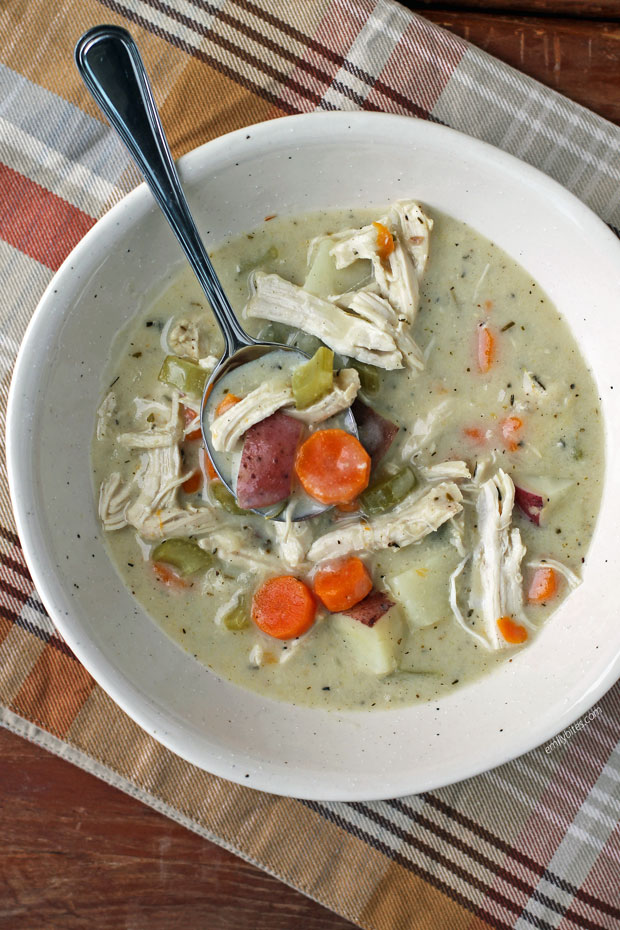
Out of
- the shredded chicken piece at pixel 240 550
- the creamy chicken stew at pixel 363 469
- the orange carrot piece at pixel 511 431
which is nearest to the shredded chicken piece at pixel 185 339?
the creamy chicken stew at pixel 363 469

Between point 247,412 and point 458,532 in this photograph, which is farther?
point 458,532

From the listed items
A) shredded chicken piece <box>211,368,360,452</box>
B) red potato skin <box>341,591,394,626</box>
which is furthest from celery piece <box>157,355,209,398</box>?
red potato skin <box>341,591,394,626</box>

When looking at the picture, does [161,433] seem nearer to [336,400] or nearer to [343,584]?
[336,400]

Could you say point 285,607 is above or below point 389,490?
below

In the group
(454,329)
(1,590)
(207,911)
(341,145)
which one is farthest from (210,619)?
(341,145)

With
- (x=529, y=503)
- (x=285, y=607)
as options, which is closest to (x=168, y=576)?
(x=285, y=607)

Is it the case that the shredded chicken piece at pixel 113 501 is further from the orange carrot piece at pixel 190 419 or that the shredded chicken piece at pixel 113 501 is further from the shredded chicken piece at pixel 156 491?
the orange carrot piece at pixel 190 419

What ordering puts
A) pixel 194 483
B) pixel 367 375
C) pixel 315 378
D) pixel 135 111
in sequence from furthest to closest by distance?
1. pixel 194 483
2. pixel 367 375
3. pixel 315 378
4. pixel 135 111
